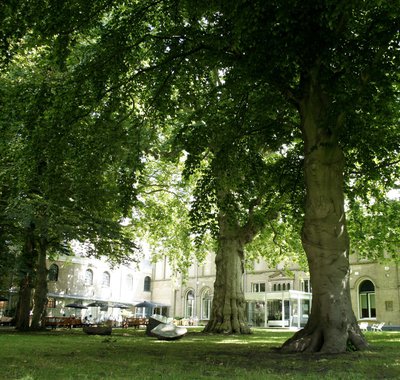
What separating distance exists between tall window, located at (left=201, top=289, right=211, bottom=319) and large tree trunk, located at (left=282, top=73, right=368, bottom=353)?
45.5 m

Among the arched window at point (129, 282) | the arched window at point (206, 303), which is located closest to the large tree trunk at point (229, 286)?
the arched window at point (206, 303)

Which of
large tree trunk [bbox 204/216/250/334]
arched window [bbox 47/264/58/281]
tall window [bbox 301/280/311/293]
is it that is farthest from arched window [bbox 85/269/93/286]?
large tree trunk [bbox 204/216/250/334]

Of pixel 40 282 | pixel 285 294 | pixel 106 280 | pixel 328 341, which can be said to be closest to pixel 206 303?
pixel 106 280

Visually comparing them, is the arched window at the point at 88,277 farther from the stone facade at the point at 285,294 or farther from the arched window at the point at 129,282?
the stone facade at the point at 285,294

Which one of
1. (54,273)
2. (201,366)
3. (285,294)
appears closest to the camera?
(201,366)

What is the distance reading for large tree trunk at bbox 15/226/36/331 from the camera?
22406 mm

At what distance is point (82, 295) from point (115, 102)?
39681mm

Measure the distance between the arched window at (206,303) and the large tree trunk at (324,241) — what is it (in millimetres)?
45507

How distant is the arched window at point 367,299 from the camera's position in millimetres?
40028

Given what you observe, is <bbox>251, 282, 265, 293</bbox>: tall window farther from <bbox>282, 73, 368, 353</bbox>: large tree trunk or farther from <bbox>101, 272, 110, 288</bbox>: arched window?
<bbox>282, 73, 368, 353</bbox>: large tree trunk

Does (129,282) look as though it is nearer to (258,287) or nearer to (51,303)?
(51,303)

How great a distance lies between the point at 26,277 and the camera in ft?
77.7

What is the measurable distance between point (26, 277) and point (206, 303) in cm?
3487

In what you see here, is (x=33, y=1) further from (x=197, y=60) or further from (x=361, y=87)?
(x=361, y=87)
